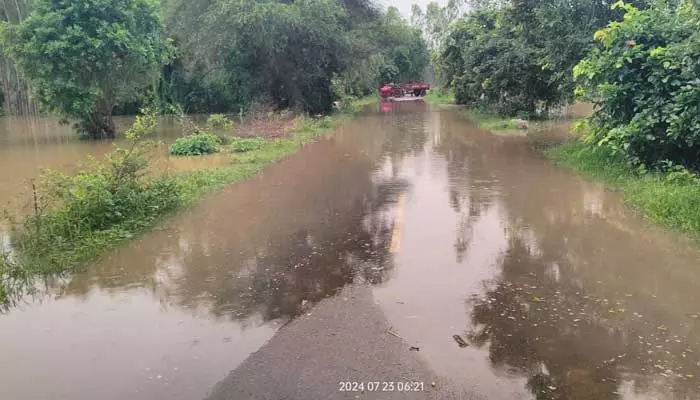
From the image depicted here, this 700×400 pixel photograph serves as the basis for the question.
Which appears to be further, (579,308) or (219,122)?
(219,122)

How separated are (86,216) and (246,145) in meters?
9.54

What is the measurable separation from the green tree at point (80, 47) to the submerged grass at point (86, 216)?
11.1 m

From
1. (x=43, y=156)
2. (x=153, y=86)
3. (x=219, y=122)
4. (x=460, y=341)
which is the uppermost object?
(x=153, y=86)

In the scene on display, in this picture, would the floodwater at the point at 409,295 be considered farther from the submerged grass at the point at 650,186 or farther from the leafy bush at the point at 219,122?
the leafy bush at the point at 219,122

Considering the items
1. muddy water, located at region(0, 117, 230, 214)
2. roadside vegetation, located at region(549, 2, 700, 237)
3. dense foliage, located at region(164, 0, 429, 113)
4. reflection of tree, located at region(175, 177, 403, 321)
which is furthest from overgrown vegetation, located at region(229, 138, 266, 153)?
roadside vegetation, located at region(549, 2, 700, 237)

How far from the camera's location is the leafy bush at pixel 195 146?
55.7ft

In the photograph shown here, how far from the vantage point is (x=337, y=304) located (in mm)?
5598

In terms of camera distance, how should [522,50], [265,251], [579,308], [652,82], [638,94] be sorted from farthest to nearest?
[522,50]
[638,94]
[652,82]
[265,251]
[579,308]

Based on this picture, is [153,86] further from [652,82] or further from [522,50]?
Result: [652,82]

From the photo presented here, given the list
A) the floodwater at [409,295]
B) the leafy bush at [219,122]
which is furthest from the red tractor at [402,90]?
the floodwater at [409,295]

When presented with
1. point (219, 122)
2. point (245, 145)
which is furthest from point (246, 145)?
point (219, 122)

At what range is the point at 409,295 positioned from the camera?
5.83 m

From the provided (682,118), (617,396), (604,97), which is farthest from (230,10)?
(617,396)

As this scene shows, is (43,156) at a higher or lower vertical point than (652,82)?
lower
